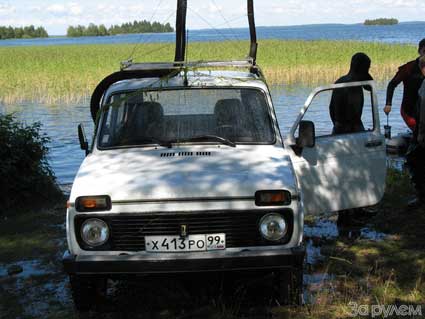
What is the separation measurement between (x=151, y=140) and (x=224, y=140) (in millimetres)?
663

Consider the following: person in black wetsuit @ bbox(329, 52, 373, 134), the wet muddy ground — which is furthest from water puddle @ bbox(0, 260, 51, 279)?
person in black wetsuit @ bbox(329, 52, 373, 134)

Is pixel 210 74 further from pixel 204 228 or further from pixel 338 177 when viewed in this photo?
pixel 204 228

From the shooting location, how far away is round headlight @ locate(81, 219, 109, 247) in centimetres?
484

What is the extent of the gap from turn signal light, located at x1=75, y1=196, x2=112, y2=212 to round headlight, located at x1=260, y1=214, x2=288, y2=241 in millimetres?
1172

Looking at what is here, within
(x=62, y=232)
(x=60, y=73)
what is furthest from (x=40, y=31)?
(x=62, y=232)

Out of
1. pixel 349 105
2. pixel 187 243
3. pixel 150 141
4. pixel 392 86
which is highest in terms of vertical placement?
pixel 392 86

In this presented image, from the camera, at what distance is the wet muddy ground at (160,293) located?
17.1 feet

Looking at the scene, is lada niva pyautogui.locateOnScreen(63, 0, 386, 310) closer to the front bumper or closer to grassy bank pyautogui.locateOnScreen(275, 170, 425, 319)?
the front bumper

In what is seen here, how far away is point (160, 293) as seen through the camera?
18.7 feet

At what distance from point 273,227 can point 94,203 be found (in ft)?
4.48

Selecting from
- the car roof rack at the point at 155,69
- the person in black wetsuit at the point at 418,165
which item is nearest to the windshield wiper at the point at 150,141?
the car roof rack at the point at 155,69

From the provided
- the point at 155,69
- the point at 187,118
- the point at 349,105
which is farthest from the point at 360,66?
the point at 187,118

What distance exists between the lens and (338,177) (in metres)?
6.49

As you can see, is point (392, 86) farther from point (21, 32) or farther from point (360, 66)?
point (21, 32)
